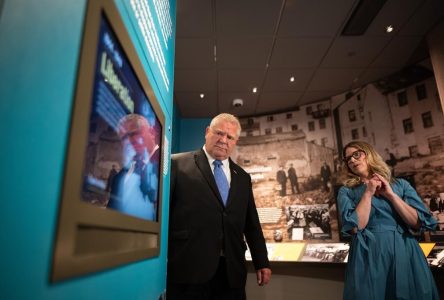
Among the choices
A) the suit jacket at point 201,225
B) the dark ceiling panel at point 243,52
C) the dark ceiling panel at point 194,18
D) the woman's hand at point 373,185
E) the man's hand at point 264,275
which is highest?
the dark ceiling panel at point 194,18

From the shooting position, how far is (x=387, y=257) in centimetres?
170

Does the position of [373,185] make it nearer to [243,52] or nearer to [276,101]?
[243,52]

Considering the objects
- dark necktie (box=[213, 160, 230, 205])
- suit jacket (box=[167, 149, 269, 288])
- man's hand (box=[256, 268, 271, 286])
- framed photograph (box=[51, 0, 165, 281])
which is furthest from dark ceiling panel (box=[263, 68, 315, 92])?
framed photograph (box=[51, 0, 165, 281])

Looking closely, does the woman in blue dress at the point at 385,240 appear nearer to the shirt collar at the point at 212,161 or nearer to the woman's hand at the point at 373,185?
the woman's hand at the point at 373,185

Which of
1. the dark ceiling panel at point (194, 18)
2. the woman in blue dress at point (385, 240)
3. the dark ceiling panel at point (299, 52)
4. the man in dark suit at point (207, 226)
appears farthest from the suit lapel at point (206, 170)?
the dark ceiling panel at point (299, 52)

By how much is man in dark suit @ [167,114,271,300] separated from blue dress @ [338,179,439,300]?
61cm

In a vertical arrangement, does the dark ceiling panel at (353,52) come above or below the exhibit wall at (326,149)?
above

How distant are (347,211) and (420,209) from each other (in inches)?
17.0

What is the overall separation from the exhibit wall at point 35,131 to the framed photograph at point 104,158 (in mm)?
14

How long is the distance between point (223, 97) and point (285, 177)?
73.5 inches

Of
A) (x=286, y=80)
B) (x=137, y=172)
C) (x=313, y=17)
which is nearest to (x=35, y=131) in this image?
(x=137, y=172)

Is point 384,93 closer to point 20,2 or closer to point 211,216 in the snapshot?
point 211,216

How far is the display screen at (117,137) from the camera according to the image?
0.53 m

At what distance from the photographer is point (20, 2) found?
0.39 meters
